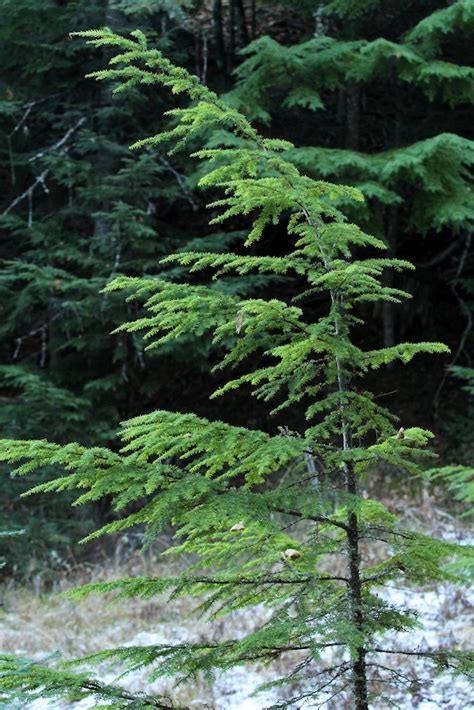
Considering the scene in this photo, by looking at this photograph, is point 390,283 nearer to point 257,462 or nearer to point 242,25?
point 242,25

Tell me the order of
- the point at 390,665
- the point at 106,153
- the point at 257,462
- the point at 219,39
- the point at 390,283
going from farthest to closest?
the point at 219,39 → the point at 390,283 → the point at 106,153 → the point at 390,665 → the point at 257,462

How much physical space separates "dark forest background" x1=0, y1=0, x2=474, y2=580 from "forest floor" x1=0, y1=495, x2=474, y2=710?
3.22 ft

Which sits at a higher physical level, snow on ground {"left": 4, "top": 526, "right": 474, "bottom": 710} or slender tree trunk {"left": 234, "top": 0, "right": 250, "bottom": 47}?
slender tree trunk {"left": 234, "top": 0, "right": 250, "bottom": 47}

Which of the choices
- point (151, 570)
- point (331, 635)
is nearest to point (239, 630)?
point (151, 570)

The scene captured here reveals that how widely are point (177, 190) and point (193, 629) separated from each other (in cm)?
511

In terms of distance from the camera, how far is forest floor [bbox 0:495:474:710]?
4.82 metres

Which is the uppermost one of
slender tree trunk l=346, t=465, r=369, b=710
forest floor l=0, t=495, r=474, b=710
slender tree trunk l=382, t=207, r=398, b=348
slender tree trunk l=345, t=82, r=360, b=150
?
slender tree trunk l=345, t=82, r=360, b=150

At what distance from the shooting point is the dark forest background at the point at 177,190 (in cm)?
724

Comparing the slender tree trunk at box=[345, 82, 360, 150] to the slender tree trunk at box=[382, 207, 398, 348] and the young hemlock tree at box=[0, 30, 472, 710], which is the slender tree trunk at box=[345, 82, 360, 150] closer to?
the slender tree trunk at box=[382, 207, 398, 348]

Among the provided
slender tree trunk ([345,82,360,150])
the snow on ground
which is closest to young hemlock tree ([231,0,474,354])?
slender tree trunk ([345,82,360,150])

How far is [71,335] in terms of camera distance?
9.09m

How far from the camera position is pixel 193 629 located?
5891 mm

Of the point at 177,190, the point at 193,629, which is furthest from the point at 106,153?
the point at 193,629

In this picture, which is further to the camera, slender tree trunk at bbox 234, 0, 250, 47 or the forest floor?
slender tree trunk at bbox 234, 0, 250, 47
